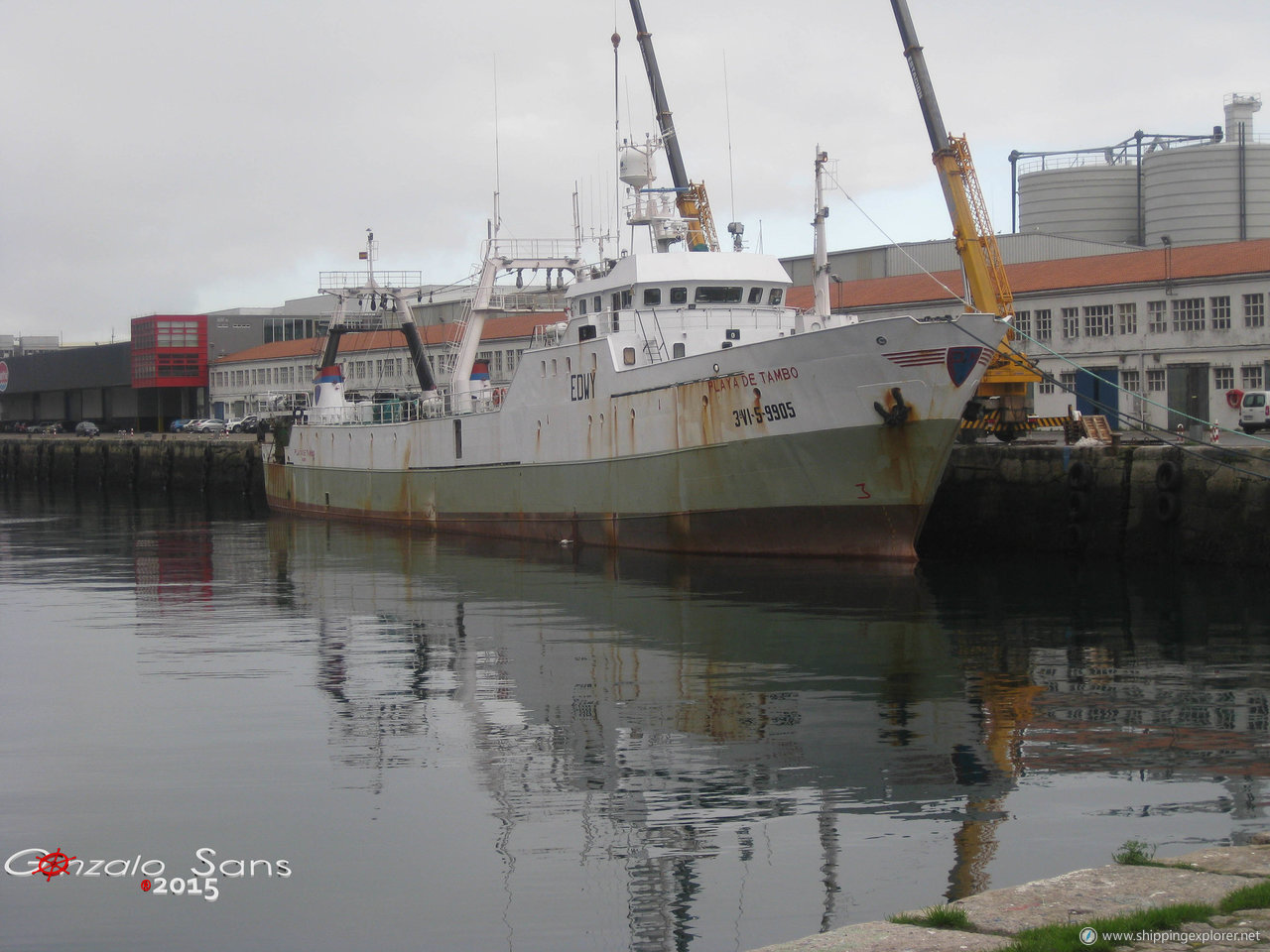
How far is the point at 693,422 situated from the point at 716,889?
59.5 ft

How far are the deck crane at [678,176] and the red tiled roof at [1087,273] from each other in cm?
794

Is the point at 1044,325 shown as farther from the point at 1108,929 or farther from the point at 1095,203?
the point at 1108,929

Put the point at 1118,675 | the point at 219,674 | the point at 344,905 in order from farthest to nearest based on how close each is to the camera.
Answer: the point at 219,674
the point at 1118,675
the point at 344,905

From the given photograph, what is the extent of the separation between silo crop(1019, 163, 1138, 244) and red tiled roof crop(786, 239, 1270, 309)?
1452cm

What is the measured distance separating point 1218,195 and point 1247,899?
195ft

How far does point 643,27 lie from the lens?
40562 mm

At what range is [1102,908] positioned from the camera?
20.8 ft

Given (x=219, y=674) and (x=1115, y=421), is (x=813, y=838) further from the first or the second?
(x=1115, y=421)

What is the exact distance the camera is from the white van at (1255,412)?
36281mm

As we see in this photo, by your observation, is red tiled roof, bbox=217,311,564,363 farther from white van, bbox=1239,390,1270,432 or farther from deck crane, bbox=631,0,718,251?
white van, bbox=1239,390,1270,432

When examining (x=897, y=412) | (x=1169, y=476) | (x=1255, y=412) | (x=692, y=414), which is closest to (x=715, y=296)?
(x=692, y=414)

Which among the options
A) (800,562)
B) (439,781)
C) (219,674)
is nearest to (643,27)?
(800,562)

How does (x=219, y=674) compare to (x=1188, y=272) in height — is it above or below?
below

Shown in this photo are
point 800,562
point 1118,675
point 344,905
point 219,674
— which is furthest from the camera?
point 800,562
